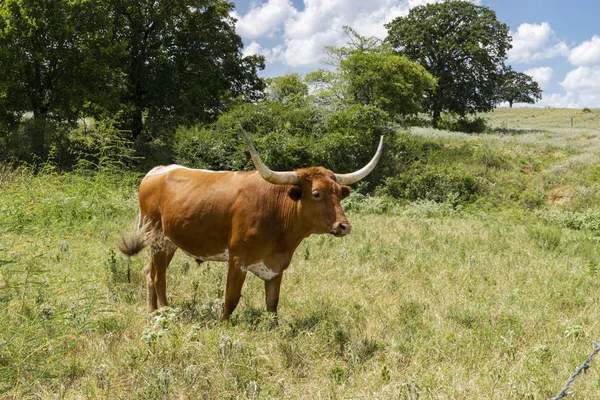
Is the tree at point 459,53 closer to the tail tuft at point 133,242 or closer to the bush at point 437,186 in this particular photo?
the bush at point 437,186

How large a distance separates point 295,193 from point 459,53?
3873 centimetres

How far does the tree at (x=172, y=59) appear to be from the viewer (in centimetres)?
2339

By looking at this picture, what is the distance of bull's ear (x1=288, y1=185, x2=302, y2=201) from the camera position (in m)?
4.23

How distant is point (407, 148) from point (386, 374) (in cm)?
1823

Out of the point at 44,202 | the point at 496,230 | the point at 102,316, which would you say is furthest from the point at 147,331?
the point at 496,230

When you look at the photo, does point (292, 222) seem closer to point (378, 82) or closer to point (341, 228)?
point (341, 228)

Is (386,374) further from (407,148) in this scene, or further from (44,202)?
(407,148)

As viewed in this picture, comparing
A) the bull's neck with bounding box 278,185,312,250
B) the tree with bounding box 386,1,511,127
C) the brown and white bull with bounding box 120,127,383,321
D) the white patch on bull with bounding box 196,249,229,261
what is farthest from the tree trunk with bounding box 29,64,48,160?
the tree with bounding box 386,1,511,127

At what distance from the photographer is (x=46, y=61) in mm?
19469

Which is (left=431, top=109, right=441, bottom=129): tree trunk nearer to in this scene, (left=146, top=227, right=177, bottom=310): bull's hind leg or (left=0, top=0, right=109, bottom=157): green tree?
(left=0, top=0, right=109, bottom=157): green tree

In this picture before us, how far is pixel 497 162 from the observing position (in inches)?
799

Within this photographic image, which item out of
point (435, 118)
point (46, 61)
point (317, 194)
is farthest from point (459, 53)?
point (317, 194)

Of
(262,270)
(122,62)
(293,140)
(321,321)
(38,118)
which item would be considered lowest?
(321,321)

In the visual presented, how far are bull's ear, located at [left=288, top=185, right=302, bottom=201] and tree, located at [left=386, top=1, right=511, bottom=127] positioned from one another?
3694 centimetres
